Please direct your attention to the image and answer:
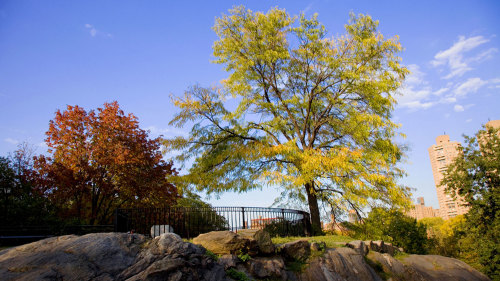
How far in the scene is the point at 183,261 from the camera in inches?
295

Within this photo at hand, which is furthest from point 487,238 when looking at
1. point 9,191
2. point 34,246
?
point 9,191

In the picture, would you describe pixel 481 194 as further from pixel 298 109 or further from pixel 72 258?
pixel 72 258

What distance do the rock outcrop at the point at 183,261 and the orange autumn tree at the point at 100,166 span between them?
8.18 meters

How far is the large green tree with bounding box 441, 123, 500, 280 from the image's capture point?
16.9 metres

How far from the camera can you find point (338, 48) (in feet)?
60.4

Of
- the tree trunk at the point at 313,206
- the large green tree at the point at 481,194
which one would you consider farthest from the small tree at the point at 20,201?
the large green tree at the point at 481,194

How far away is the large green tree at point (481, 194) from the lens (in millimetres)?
16938

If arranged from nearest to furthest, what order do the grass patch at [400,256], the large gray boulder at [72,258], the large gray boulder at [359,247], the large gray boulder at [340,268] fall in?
the large gray boulder at [72,258], the large gray boulder at [340,268], the large gray boulder at [359,247], the grass patch at [400,256]

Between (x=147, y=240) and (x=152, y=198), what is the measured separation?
937cm

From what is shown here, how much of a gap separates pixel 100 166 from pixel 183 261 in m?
11.4

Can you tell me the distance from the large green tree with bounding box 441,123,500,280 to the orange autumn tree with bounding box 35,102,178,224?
17082 millimetres

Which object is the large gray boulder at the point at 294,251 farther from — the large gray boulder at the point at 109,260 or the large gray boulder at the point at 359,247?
the large gray boulder at the point at 109,260

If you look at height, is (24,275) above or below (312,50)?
below

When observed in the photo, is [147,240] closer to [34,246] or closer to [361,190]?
[34,246]
